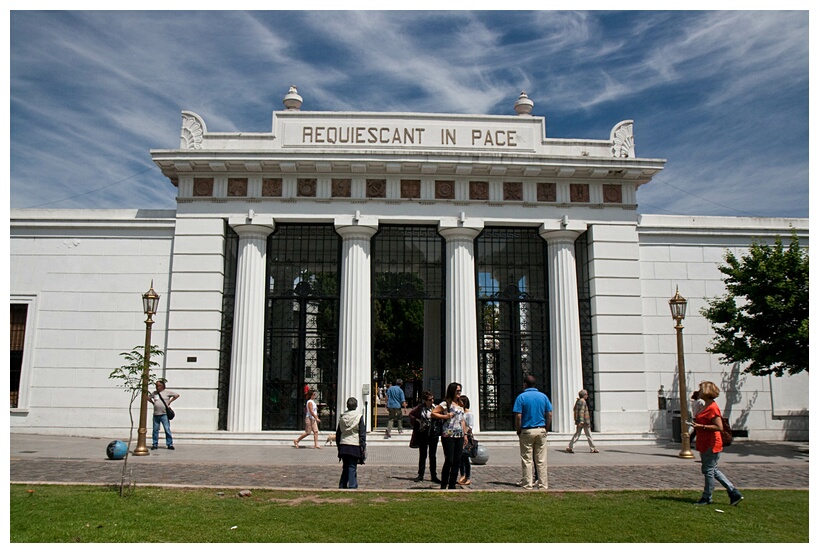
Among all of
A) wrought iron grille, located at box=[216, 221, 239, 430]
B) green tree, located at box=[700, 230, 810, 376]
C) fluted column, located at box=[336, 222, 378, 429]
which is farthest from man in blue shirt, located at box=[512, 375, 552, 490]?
wrought iron grille, located at box=[216, 221, 239, 430]

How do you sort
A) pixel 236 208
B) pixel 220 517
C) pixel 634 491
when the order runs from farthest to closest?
pixel 236 208 → pixel 634 491 → pixel 220 517

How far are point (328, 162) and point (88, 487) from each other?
12793 mm

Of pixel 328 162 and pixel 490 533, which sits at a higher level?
pixel 328 162

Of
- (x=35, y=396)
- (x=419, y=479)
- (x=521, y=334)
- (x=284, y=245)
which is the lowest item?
(x=419, y=479)

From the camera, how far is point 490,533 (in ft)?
25.5

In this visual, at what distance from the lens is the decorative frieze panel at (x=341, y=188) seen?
21.7 meters

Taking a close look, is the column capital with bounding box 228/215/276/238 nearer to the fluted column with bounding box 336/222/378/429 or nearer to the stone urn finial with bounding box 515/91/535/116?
the fluted column with bounding box 336/222/378/429

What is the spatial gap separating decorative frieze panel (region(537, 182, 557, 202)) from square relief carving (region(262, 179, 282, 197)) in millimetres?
8569

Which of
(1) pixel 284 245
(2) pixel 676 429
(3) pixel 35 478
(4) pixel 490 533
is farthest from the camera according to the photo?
(1) pixel 284 245

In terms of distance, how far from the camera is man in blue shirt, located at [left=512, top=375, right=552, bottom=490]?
37.1 feet

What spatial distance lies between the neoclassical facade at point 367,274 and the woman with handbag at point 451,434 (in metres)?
9.45

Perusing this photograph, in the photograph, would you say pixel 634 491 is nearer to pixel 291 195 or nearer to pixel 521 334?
pixel 521 334

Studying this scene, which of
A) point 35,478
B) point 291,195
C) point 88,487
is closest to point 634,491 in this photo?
point 88,487

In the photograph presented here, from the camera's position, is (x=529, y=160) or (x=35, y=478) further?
(x=529, y=160)
